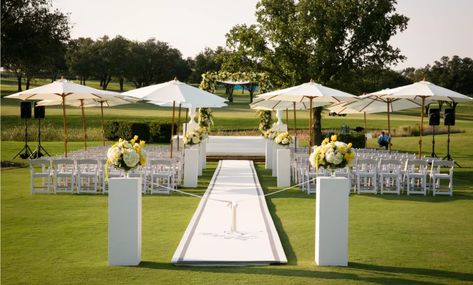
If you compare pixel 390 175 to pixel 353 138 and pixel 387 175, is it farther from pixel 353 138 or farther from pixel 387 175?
pixel 353 138

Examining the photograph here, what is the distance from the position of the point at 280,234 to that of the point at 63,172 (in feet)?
24.9

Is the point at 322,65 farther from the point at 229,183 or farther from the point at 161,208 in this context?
the point at 161,208

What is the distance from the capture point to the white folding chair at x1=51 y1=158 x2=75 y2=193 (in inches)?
623

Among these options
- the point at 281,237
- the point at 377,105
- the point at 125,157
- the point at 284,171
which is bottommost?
the point at 281,237

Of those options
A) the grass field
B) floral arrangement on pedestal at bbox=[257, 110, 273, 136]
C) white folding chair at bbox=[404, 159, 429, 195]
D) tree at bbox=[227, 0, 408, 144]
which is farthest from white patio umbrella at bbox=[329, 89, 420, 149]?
tree at bbox=[227, 0, 408, 144]

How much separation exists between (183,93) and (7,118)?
123 feet

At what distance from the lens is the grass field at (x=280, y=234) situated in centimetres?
781

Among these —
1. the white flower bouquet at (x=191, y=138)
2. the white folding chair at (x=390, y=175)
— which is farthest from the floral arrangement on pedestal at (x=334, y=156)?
the white flower bouquet at (x=191, y=138)

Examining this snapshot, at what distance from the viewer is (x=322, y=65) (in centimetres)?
3250

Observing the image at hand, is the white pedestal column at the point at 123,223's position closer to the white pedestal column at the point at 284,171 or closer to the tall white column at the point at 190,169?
the tall white column at the point at 190,169

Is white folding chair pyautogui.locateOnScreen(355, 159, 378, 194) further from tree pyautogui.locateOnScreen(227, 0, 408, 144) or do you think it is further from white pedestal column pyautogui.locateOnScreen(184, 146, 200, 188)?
tree pyautogui.locateOnScreen(227, 0, 408, 144)

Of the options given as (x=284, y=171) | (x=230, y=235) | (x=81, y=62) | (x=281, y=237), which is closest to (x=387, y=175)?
(x=284, y=171)

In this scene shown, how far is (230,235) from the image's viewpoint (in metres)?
10.2

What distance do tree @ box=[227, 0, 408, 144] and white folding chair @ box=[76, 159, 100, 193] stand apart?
55.5ft
